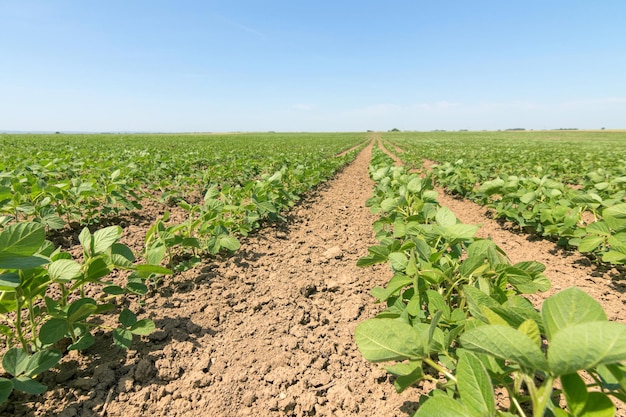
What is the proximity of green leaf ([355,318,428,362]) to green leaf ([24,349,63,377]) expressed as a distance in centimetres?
120

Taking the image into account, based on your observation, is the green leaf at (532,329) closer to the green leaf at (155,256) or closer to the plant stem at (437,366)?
the plant stem at (437,366)

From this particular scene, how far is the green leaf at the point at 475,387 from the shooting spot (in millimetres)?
628

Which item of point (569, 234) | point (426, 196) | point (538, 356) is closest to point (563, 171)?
point (569, 234)

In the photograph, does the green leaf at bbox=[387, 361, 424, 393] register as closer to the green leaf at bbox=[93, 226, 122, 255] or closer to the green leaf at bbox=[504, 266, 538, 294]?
the green leaf at bbox=[504, 266, 538, 294]

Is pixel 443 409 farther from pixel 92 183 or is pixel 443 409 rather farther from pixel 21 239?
pixel 92 183

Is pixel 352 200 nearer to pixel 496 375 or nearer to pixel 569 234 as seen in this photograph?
pixel 569 234

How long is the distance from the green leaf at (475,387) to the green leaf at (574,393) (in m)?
0.13

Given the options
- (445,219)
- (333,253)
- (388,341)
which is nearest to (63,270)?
(388,341)

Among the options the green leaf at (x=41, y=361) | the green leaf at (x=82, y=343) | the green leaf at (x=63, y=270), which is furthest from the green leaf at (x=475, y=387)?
the green leaf at (x=82, y=343)

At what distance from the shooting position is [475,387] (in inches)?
26.0

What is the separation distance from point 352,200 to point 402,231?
411cm

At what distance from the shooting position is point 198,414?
1.37m

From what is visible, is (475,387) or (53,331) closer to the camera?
(475,387)

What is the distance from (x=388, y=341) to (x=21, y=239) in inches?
41.7
